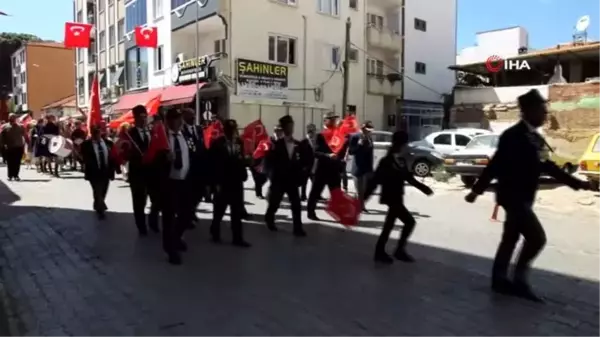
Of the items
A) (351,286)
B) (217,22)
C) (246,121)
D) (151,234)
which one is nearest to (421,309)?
(351,286)

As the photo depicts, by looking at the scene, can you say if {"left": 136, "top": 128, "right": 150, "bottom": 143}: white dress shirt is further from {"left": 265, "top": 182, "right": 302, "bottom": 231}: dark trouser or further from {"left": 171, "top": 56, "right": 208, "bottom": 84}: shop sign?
{"left": 171, "top": 56, "right": 208, "bottom": 84}: shop sign

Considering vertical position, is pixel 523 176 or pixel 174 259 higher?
pixel 523 176

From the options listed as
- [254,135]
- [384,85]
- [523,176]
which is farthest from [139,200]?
[384,85]

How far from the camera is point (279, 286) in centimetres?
595

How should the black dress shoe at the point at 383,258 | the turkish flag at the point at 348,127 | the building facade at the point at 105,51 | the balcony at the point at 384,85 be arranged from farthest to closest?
1. the building facade at the point at 105,51
2. the balcony at the point at 384,85
3. the turkish flag at the point at 348,127
4. the black dress shoe at the point at 383,258

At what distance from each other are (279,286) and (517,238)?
7.56 ft

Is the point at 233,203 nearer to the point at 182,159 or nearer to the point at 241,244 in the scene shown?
the point at 241,244

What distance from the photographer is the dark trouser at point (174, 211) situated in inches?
271

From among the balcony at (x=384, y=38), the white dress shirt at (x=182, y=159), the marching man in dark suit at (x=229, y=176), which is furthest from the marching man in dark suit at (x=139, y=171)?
the balcony at (x=384, y=38)

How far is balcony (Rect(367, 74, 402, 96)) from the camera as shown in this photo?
1356 inches

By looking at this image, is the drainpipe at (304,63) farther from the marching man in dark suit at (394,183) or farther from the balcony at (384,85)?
the marching man in dark suit at (394,183)

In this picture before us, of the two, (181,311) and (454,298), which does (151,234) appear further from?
(454,298)

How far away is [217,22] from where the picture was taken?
2852 cm

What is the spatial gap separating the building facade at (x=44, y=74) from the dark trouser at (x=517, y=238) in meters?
66.9
